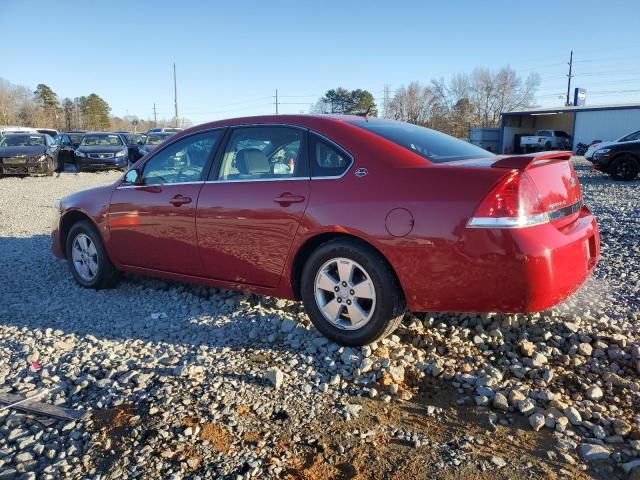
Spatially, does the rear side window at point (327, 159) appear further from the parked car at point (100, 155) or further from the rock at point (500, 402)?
the parked car at point (100, 155)

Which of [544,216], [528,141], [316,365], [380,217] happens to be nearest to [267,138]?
[380,217]

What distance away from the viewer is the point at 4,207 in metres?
11.4

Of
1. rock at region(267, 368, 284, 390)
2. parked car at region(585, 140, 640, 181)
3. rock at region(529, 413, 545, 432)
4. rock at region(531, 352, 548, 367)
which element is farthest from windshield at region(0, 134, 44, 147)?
rock at region(529, 413, 545, 432)

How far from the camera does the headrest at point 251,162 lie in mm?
3990

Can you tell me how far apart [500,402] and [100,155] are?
2016cm

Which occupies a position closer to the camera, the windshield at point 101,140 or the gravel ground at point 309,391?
the gravel ground at point 309,391

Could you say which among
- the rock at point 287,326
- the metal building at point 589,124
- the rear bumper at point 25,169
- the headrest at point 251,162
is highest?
the metal building at point 589,124

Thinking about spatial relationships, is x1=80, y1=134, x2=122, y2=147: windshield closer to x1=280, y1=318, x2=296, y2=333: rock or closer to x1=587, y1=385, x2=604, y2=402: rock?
x1=280, y1=318, x2=296, y2=333: rock

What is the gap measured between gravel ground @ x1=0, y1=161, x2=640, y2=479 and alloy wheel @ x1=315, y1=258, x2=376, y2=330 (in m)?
0.21

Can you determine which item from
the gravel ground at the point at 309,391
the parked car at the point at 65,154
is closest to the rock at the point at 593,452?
the gravel ground at the point at 309,391

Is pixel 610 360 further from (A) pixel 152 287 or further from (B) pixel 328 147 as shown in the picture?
(A) pixel 152 287

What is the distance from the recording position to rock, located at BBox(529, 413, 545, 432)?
8.62 ft

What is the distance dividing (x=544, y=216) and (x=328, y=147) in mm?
1489

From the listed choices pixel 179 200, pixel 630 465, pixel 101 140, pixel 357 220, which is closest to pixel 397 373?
pixel 357 220
